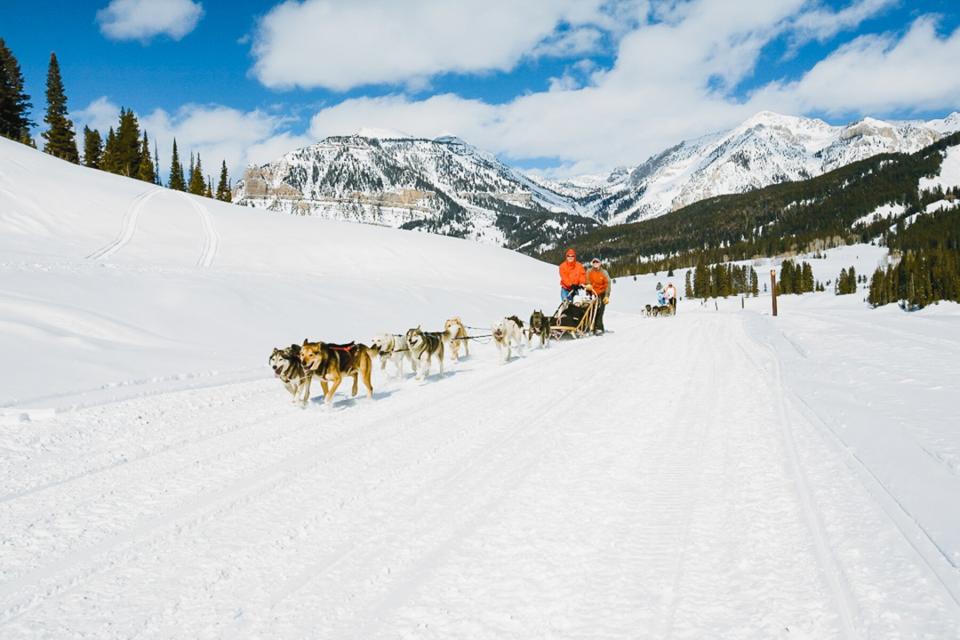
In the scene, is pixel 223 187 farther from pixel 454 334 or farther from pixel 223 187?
pixel 454 334

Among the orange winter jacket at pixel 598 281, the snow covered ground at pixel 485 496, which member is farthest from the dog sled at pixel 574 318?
the snow covered ground at pixel 485 496

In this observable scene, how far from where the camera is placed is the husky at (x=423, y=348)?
10.0 metres

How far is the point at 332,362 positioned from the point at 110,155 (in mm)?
81789

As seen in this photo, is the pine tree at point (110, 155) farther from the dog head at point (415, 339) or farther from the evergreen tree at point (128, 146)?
the dog head at point (415, 339)

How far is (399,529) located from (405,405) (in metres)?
4.16

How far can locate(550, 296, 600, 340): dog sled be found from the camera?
54.4 ft

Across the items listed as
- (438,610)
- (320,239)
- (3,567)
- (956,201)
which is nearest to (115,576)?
(3,567)

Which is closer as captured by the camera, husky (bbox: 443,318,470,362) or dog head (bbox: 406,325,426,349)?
dog head (bbox: 406,325,426,349)

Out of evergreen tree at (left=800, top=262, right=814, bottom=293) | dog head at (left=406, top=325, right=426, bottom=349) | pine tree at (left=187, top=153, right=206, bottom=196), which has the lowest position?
dog head at (left=406, top=325, right=426, bottom=349)

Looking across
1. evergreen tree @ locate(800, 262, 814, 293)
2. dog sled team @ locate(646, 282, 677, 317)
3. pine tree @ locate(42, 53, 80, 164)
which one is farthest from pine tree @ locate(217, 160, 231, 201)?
evergreen tree @ locate(800, 262, 814, 293)

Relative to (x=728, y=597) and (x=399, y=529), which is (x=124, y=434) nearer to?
(x=399, y=529)

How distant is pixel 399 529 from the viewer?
12.8 feet

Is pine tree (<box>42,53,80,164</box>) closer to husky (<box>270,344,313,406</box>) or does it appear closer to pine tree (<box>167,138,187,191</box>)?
pine tree (<box>167,138,187,191</box>)

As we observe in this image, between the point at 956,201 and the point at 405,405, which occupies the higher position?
the point at 956,201
